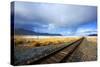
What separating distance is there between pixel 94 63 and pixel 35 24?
47.7 inches

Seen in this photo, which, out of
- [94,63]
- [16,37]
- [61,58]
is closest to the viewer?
[16,37]

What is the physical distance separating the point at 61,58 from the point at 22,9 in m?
0.95

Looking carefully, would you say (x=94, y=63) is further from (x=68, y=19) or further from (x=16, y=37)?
(x=16, y=37)

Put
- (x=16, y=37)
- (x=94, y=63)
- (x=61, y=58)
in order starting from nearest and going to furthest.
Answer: (x=16, y=37), (x=61, y=58), (x=94, y=63)

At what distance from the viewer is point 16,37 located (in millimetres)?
2748

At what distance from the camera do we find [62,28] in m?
3.05

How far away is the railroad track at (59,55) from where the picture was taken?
2909 mm

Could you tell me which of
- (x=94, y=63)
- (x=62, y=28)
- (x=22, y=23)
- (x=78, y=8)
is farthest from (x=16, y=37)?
(x=94, y=63)

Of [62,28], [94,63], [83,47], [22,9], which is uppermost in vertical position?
[22,9]

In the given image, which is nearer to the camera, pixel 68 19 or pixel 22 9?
pixel 22 9

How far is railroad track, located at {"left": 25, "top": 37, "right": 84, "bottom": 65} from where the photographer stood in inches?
115

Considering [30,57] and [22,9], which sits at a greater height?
[22,9]

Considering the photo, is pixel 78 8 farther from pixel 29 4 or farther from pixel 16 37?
pixel 16 37

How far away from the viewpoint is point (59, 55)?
3.01 metres
